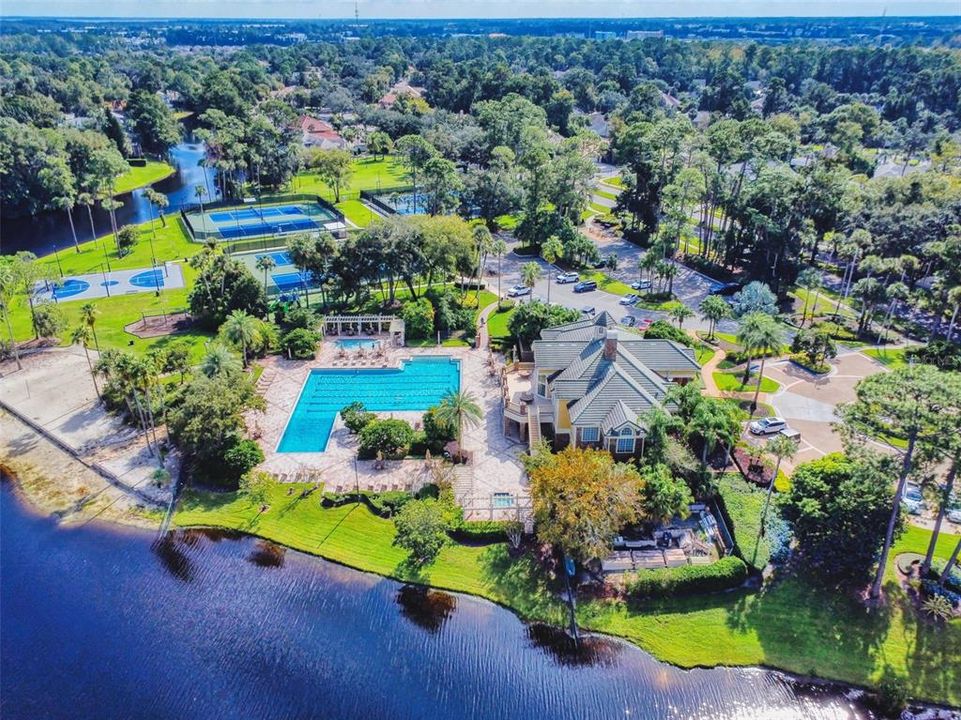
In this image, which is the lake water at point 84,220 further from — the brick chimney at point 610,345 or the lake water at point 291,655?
the brick chimney at point 610,345

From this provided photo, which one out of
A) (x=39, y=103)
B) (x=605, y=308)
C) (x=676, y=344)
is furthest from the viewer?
(x=39, y=103)

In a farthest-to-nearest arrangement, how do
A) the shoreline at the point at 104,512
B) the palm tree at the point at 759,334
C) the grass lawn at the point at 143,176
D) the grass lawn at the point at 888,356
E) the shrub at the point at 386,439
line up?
the grass lawn at the point at 143,176
the grass lawn at the point at 888,356
the palm tree at the point at 759,334
the shrub at the point at 386,439
the shoreline at the point at 104,512

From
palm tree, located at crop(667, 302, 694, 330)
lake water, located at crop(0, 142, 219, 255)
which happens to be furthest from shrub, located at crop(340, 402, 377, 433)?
lake water, located at crop(0, 142, 219, 255)

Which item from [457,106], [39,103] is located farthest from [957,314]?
[39,103]

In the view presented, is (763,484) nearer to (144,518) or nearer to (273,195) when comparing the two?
(144,518)

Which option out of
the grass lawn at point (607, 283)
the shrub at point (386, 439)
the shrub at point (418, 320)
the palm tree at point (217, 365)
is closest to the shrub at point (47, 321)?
the palm tree at point (217, 365)
